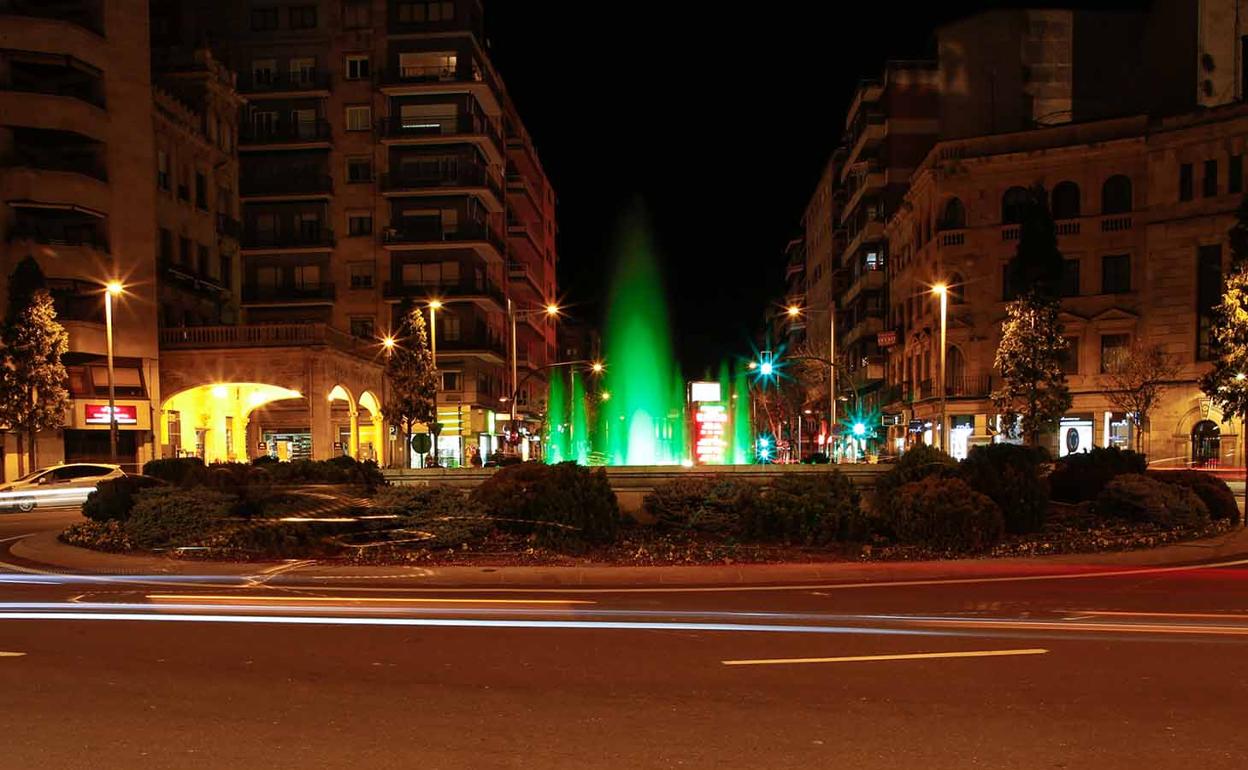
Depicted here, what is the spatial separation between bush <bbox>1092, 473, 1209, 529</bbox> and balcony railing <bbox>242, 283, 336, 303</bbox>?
58133 mm

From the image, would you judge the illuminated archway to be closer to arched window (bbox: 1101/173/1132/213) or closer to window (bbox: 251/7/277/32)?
window (bbox: 251/7/277/32)

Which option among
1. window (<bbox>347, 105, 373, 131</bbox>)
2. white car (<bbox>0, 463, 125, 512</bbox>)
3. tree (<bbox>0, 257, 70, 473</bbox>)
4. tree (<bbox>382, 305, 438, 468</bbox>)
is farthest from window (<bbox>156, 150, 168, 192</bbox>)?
window (<bbox>347, 105, 373, 131</bbox>)

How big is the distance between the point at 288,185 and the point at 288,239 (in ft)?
12.0

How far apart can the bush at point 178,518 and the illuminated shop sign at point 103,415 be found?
1003 inches

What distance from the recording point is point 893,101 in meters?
69.8

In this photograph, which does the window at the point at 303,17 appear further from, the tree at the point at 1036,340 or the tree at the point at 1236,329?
the tree at the point at 1236,329

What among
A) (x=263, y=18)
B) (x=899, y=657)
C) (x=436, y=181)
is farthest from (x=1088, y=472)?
(x=263, y=18)

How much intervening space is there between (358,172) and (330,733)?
221 ft

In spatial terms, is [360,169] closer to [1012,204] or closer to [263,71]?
[263,71]

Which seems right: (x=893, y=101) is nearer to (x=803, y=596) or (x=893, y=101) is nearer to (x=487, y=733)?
(x=803, y=596)

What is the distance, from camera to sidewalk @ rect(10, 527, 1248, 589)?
48.9 ft

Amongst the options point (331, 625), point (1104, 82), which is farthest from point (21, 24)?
point (1104, 82)

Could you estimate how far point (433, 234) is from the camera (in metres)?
69.0

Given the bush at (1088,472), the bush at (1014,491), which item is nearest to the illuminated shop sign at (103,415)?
the bush at (1014,491)
